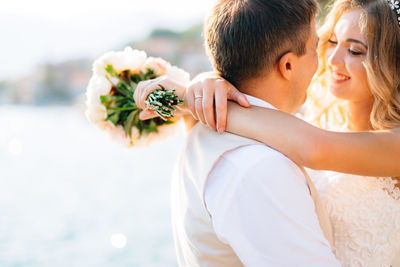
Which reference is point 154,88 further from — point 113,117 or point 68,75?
point 68,75

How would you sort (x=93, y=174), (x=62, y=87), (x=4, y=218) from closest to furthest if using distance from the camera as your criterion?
1. (x=4, y=218)
2. (x=93, y=174)
3. (x=62, y=87)

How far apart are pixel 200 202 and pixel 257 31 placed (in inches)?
24.9

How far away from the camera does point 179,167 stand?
170 centimetres

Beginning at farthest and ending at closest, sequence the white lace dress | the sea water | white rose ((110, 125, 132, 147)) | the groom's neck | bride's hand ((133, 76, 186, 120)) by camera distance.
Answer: the sea water → white rose ((110, 125, 132, 147)) → the white lace dress → bride's hand ((133, 76, 186, 120)) → the groom's neck

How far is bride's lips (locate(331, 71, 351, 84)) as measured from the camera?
210cm

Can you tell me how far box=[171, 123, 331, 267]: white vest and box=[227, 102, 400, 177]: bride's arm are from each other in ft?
0.20

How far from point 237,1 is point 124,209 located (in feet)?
19.4

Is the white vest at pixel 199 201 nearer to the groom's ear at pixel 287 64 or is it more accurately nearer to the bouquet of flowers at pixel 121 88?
the groom's ear at pixel 287 64

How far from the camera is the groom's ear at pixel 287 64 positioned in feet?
4.76

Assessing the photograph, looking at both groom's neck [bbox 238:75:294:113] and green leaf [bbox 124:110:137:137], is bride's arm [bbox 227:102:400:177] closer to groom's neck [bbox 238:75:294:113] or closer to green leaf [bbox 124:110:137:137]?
groom's neck [bbox 238:75:294:113]

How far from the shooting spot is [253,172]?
1.26m

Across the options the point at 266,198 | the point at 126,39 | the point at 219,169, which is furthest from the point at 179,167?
the point at 126,39

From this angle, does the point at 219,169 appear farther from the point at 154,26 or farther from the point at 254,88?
the point at 154,26

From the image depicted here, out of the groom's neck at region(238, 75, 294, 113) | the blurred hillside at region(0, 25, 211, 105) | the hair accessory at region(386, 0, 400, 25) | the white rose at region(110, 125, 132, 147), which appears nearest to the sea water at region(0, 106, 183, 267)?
the white rose at region(110, 125, 132, 147)
